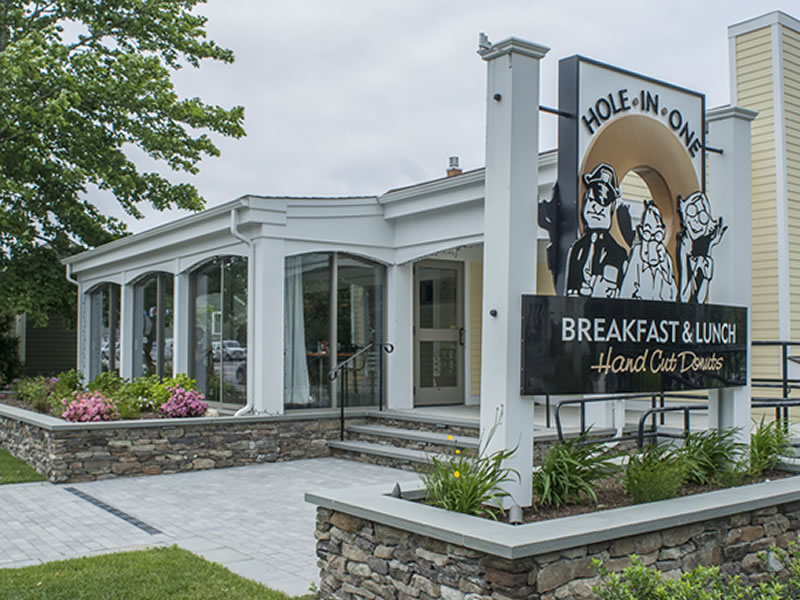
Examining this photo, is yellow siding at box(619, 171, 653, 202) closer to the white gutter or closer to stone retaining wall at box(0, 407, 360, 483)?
stone retaining wall at box(0, 407, 360, 483)

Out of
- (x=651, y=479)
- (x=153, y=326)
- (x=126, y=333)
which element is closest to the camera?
(x=651, y=479)

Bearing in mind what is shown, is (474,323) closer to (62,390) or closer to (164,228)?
(164,228)

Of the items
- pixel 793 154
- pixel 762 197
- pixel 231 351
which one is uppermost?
pixel 793 154

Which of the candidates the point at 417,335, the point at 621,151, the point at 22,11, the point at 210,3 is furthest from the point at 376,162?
the point at 621,151

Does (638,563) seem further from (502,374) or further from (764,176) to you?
(764,176)

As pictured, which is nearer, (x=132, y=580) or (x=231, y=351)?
(x=132, y=580)

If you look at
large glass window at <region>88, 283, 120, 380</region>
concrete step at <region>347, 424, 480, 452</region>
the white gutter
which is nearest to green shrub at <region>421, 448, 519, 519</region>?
concrete step at <region>347, 424, 480, 452</region>

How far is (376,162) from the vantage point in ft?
86.3

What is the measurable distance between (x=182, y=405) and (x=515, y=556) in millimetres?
7231

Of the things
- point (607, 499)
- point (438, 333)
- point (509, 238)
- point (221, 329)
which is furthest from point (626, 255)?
point (221, 329)

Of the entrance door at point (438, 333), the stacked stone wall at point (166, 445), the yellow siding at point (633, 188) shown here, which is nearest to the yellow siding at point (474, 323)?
the entrance door at point (438, 333)

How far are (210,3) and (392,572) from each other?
1688cm

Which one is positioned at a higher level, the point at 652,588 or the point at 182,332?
the point at 182,332

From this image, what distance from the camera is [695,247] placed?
5707mm
